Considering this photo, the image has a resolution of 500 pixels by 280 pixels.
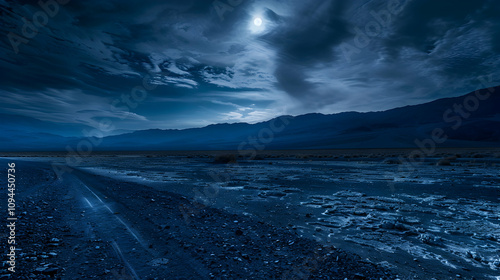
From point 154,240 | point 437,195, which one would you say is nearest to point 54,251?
point 154,240

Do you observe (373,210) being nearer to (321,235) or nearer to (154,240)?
(321,235)

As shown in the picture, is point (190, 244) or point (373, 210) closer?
point (190, 244)

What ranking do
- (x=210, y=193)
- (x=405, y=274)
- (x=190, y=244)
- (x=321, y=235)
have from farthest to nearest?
(x=210, y=193)
(x=321, y=235)
(x=190, y=244)
(x=405, y=274)

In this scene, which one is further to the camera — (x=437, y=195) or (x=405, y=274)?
(x=437, y=195)

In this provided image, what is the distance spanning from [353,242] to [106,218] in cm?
676

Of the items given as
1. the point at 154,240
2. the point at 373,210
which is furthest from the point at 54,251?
the point at 373,210

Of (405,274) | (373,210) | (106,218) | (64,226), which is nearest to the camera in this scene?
(405,274)

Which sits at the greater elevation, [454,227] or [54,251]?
[54,251]

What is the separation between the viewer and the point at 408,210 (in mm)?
7543

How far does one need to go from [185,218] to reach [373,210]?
20.6 ft

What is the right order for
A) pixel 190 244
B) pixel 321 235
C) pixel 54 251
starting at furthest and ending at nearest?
1. pixel 321 235
2. pixel 190 244
3. pixel 54 251

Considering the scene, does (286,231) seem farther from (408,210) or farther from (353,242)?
(408,210)

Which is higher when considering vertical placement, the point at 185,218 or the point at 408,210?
the point at 185,218

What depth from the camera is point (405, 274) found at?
143 inches
